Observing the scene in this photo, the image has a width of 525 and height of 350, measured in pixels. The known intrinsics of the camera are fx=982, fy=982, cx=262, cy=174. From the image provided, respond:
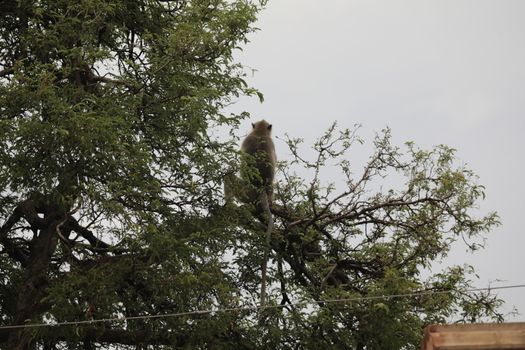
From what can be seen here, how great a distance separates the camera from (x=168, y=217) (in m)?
9.16

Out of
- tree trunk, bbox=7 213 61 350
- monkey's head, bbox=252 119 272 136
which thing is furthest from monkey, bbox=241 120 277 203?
tree trunk, bbox=7 213 61 350

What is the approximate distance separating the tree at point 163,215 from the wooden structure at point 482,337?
405 centimetres

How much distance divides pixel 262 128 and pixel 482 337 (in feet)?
28.5

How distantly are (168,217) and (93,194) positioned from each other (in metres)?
1.05

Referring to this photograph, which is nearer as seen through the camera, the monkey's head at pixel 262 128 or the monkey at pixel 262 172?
the monkey at pixel 262 172

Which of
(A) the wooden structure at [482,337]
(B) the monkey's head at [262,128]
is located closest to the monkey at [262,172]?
(B) the monkey's head at [262,128]

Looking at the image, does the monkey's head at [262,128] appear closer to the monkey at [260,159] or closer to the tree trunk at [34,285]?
the monkey at [260,159]

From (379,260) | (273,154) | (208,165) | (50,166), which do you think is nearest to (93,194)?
(50,166)

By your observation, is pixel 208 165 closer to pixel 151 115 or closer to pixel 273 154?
pixel 151 115

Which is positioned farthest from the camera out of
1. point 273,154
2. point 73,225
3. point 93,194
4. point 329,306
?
point 273,154

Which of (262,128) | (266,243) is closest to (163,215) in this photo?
(266,243)

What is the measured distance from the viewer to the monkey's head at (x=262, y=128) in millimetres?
12883

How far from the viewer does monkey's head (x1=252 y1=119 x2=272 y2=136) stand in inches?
507

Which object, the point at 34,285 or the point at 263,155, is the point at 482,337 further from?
the point at 263,155
